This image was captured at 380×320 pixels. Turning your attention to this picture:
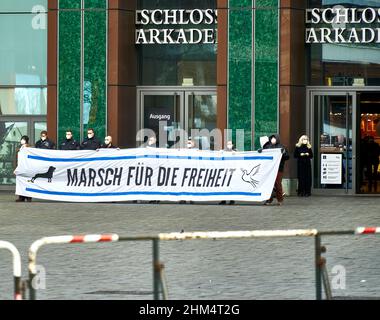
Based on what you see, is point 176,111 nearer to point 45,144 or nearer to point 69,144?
point 69,144

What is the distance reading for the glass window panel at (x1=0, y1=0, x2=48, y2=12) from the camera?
31859 mm

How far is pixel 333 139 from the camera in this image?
98.1 feet

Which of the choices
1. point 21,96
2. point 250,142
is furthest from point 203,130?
point 21,96

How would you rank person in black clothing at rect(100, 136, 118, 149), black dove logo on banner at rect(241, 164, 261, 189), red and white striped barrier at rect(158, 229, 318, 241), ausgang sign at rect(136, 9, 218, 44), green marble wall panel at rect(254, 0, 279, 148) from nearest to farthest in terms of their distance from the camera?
red and white striped barrier at rect(158, 229, 318, 241) → black dove logo on banner at rect(241, 164, 261, 189) → person in black clothing at rect(100, 136, 118, 149) → green marble wall panel at rect(254, 0, 279, 148) → ausgang sign at rect(136, 9, 218, 44)

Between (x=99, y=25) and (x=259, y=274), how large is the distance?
20312 millimetres

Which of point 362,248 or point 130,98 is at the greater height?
point 130,98

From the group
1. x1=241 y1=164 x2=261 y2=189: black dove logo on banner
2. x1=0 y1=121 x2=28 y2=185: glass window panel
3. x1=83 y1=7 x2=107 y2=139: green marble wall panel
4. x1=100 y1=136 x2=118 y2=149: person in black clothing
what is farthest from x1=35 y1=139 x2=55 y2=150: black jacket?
x1=241 y1=164 x2=261 y2=189: black dove logo on banner

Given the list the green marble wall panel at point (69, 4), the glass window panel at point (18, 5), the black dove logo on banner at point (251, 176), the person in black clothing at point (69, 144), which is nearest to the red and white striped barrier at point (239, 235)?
the black dove logo on banner at point (251, 176)

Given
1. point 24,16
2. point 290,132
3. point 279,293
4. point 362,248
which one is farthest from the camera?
point 24,16

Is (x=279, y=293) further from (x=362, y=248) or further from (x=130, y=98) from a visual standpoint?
(x=130, y=98)

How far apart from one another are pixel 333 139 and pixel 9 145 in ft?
32.6

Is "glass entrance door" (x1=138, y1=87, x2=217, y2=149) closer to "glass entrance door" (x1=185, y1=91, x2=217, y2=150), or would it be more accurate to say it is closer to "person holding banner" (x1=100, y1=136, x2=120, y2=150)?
"glass entrance door" (x1=185, y1=91, x2=217, y2=150)

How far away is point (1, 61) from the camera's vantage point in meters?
32.1

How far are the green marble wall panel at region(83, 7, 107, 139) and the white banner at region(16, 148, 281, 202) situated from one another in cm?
444
